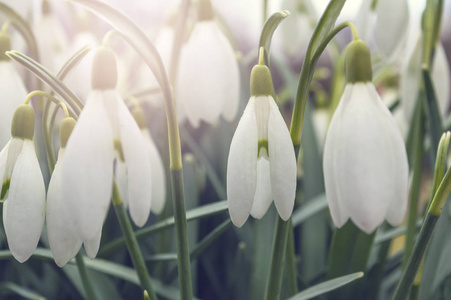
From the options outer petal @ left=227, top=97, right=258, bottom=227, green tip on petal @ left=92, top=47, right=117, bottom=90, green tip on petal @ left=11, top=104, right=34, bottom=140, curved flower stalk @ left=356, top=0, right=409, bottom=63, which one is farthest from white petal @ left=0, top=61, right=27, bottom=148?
curved flower stalk @ left=356, top=0, right=409, bottom=63

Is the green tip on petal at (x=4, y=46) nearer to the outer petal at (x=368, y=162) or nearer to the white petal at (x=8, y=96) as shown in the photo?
the white petal at (x=8, y=96)

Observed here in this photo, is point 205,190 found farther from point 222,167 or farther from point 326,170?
point 326,170

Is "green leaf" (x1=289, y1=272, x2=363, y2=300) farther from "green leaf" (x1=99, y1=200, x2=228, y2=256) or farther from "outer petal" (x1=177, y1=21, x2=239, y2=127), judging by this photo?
"outer petal" (x1=177, y1=21, x2=239, y2=127)

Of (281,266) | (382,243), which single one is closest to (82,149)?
(281,266)

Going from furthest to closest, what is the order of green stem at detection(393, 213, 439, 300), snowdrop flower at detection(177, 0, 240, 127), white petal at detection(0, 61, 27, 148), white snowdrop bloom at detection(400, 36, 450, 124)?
white snowdrop bloom at detection(400, 36, 450, 124) → snowdrop flower at detection(177, 0, 240, 127) → white petal at detection(0, 61, 27, 148) → green stem at detection(393, 213, 439, 300)

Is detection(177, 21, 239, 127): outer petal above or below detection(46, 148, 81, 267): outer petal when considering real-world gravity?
above

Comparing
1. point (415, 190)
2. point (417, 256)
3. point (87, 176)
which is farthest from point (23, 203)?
point (415, 190)
